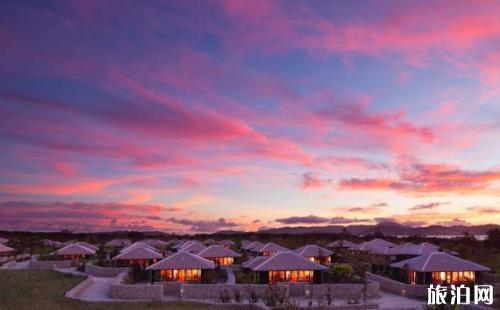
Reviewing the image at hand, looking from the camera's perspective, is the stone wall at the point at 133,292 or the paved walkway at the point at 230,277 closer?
the stone wall at the point at 133,292

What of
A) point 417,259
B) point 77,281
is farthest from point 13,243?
point 417,259

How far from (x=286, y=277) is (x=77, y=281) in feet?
58.4

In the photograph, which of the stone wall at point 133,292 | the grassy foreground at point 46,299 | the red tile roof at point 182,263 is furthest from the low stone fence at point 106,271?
the stone wall at point 133,292

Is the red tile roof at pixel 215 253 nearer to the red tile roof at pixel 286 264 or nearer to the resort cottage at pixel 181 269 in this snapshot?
the resort cottage at pixel 181 269

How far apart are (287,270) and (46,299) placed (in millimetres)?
17146

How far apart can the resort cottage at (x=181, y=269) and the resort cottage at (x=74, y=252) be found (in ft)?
A: 79.3

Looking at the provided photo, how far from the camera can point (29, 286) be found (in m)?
41.6

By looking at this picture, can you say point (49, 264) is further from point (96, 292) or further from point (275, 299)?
point (275, 299)

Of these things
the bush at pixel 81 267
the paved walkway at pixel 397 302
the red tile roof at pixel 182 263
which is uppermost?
the red tile roof at pixel 182 263

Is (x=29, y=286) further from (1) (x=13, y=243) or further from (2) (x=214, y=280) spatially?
(1) (x=13, y=243)

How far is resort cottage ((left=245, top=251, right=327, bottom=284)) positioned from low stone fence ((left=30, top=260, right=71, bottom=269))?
2648 cm

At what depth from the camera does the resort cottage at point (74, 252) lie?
64.8 m

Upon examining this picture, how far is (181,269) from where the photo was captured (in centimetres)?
4306

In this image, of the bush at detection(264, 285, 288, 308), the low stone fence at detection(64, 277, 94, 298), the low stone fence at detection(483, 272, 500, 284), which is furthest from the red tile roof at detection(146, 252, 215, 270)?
the low stone fence at detection(483, 272, 500, 284)
